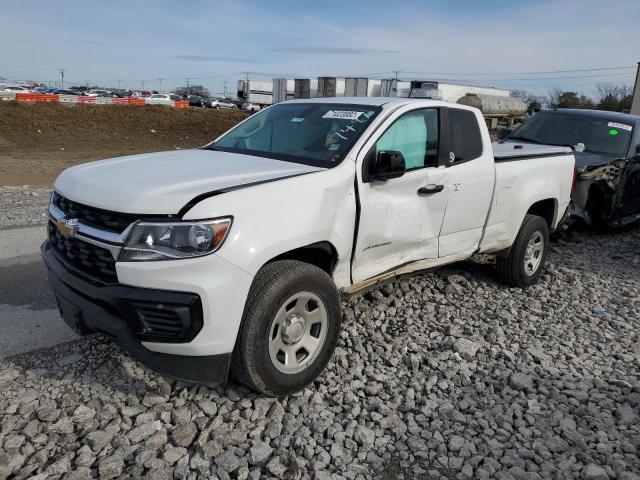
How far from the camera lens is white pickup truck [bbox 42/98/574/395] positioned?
2758 millimetres

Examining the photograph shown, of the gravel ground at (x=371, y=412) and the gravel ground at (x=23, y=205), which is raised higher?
the gravel ground at (x=371, y=412)

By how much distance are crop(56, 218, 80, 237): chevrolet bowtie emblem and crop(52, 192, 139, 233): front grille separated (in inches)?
1.5

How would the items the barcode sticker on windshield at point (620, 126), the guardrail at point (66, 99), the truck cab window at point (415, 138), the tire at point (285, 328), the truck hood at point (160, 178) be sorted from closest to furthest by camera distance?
the truck hood at point (160, 178) < the tire at point (285, 328) < the truck cab window at point (415, 138) < the barcode sticker on windshield at point (620, 126) < the guardrail at point (66, 99)

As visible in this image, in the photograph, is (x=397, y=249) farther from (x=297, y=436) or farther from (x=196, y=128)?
(x=196, y=128)

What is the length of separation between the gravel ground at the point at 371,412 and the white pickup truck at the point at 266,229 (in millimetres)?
335

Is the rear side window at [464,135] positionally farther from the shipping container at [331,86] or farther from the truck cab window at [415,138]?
the shipping container at [331,86]

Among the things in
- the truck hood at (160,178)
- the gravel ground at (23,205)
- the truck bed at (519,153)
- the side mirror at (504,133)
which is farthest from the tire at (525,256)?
the gravel ground at (23,205)

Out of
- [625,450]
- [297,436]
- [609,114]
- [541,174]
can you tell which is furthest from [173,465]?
[609,114]

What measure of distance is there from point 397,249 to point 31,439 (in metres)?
2.57

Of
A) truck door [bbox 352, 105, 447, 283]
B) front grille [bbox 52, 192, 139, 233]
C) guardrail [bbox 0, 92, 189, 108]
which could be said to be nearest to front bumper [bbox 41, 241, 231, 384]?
front grille [bbox 52, 192, 139, 233]

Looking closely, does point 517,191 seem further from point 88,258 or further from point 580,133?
point 580,133

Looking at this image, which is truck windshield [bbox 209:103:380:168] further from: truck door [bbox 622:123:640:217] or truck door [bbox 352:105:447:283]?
truck door [bbox 622:123:640:217]

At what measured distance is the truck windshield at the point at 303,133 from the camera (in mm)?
3744

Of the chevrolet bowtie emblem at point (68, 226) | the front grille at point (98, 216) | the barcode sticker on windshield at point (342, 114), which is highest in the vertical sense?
the barcode sticker on windshield at point (342, 114)
